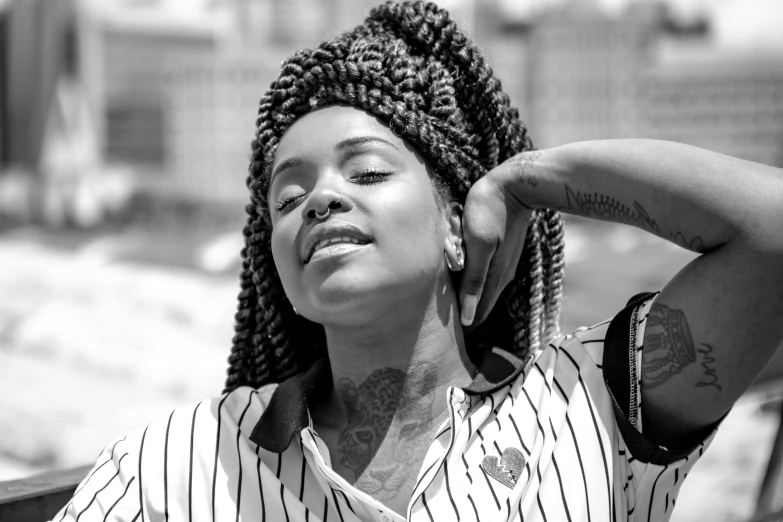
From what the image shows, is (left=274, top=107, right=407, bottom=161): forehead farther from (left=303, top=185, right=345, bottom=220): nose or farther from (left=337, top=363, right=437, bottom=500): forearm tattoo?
(left=337, top=363, right=437, bottom=500): forearm tattoo

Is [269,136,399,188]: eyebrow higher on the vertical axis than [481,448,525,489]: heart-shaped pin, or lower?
higher

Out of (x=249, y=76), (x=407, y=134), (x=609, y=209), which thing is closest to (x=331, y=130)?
(x=407, y=134)

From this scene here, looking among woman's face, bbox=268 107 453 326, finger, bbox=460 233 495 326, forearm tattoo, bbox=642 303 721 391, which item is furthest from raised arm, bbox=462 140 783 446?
woman's face, bbox=268 107 453 326

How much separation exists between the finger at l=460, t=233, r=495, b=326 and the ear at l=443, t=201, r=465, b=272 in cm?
2

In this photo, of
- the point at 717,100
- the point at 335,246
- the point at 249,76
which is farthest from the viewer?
the point at 717,100

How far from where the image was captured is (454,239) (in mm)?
1812

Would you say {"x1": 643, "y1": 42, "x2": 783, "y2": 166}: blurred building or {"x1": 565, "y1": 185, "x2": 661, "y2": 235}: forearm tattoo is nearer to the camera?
{"x1": 565, "y1": 185, "x2": 661, "y2": 235}: forearm tattoo

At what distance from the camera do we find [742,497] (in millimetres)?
4750

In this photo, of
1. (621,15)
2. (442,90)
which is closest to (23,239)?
(621,15)

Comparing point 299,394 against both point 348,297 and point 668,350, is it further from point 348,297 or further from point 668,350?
point 668,350

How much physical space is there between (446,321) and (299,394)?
0.36 m

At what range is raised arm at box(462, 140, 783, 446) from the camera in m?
1.45

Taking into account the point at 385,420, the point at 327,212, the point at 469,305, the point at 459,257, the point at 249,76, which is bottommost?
the point at 249,76

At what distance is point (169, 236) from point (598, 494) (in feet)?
95.8
